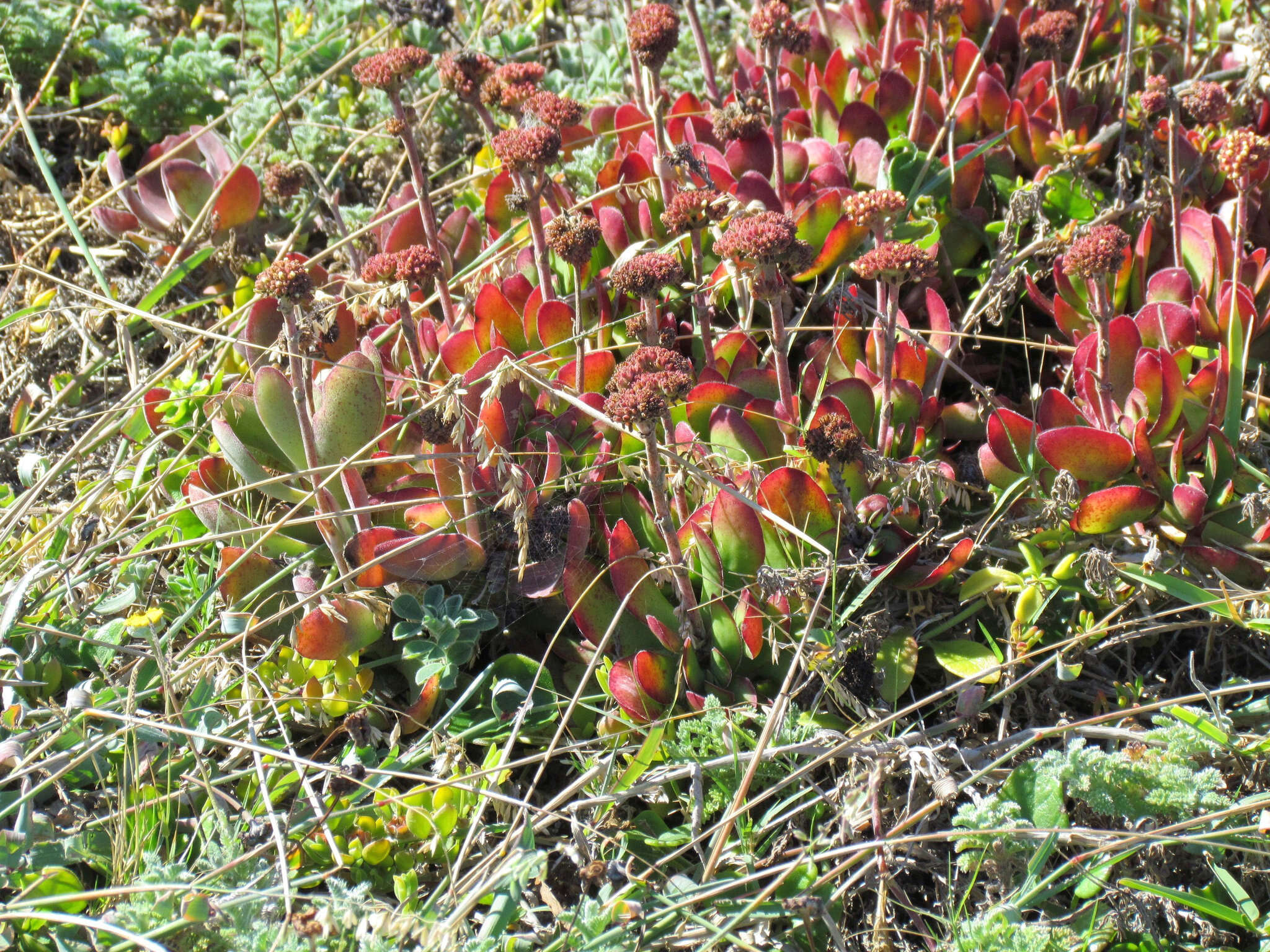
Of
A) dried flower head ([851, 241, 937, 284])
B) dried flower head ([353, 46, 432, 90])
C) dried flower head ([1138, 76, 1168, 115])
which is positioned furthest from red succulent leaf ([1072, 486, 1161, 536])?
dried flower head ([353, 46, 432, 90])

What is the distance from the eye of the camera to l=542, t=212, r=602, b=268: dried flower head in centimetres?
263

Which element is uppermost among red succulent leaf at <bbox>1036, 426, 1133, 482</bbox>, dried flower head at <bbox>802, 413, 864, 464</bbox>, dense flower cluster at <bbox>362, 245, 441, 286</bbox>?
dense flower cluster at <bbox>362, 245, 441, 286</bbox>

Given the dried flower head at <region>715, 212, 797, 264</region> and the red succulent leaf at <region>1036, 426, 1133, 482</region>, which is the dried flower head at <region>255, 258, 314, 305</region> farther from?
the red succulent leaf at <region>1036, 426, 1133, 482</region>

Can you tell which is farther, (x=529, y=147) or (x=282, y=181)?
(x=282, y=181)

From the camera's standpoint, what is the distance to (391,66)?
2621 millimetres

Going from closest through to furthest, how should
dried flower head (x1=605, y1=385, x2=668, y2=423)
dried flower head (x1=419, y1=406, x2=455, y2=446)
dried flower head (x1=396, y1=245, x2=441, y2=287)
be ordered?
dried flower head (x1=605, y1=385, x2=668, y2=423), dried flower head (x1=419, y1=406, x2=455, y2=446), dried flower head (x1=396, y1=245, x2=441, y2=287)

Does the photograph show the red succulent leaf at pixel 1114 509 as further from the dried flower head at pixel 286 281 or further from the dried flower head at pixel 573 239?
the dried flower head at pixel 286 281

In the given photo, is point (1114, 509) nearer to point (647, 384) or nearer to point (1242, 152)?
point (1242, 152)

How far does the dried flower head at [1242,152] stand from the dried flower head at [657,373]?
1.51 metres

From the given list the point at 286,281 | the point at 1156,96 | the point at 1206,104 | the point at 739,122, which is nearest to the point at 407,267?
the point at 286,281

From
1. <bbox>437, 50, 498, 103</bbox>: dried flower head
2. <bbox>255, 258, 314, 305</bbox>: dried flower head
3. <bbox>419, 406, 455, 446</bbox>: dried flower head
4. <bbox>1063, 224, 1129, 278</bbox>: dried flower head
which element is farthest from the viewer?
<bbox>437, 50, 498, 103</bbox>: dried flower head

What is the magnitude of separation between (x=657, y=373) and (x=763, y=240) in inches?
15.4

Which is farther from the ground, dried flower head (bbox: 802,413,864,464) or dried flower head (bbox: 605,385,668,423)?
dried flower head (bbox: 605,385,668,423)

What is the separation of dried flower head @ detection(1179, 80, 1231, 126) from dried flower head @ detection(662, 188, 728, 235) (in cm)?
135
